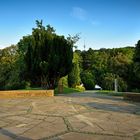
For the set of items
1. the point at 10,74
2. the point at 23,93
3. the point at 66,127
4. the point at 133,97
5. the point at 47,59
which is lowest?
the point at 66,127

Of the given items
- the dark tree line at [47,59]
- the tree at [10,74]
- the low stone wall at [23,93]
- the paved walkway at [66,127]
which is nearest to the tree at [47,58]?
the dark tree line at [47,59]

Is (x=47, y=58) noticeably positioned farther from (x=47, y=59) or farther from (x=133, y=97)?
(x=133, y=97)

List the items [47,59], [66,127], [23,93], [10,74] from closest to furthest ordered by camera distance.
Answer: [66,127]
[23,93]
[47,59]
[10,74]

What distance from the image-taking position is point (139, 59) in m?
16.2

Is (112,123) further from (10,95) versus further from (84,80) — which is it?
(84,80)

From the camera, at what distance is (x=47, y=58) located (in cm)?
1547

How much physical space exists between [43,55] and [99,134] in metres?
11.3

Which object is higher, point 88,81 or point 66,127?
point 88,81

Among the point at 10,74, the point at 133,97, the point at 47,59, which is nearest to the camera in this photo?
the point at 133,97

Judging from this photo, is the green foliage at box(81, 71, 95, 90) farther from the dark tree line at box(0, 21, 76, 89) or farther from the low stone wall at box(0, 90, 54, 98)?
the low stone wall at box(0, 90, 54, 98)

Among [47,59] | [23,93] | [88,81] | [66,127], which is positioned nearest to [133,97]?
[23,93]

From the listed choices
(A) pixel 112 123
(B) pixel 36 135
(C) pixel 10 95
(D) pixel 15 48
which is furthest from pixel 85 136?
(D) pixel 15 48

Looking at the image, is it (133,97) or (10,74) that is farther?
(10,74)

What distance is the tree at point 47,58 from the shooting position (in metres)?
15.2
